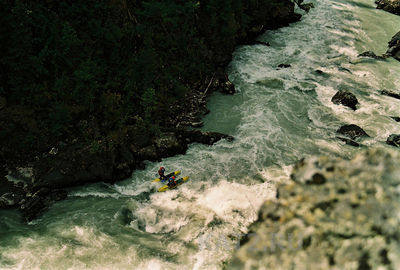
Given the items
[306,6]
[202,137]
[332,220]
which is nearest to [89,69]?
[202,137]

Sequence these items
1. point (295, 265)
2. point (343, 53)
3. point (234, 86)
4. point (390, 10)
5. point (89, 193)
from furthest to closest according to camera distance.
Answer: point (390, 10) → point (343, 53) → point (234, 86) → point (89, 193) → point (295, 265)

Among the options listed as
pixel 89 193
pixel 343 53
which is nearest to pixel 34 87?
pixel 89 193

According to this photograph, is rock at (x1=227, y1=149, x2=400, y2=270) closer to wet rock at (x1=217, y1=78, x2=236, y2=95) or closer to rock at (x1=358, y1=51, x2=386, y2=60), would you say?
wet rock at (x1=217, y1=78, x2=236, y2=95)

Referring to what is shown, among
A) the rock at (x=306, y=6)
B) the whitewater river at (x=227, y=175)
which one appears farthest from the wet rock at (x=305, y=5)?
the whitewater river at (x=227, y=175)

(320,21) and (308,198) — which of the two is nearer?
(308,198)

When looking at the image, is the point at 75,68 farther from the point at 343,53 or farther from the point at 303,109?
the point at 343,53

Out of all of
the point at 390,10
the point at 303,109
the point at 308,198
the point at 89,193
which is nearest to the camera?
the point at 308,198

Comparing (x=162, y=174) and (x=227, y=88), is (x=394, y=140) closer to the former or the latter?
(x=227, y=88)
